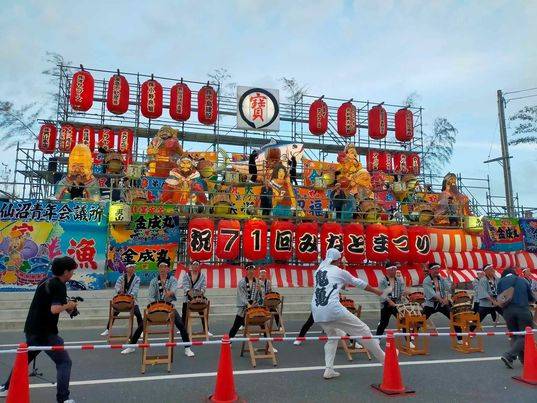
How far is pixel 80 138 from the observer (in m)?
23.5

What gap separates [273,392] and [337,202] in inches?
498

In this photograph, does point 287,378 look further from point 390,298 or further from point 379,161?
point 379,161

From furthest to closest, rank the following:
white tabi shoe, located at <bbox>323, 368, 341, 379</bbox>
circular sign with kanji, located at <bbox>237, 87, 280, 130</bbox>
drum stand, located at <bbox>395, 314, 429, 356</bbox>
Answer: circular sign with kanji, located at <bbox>237, 87, 280, 130</bbox>, drum stand, located at <bbox>395, 314, 429, 356</bbox>, white tabi shoe, located at <bbox>323, 368, 341, 379</bbox>

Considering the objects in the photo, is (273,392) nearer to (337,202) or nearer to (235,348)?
(235,348)

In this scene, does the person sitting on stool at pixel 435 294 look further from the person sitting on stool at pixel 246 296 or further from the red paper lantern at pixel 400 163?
the red paper lantern at pixel 400 163

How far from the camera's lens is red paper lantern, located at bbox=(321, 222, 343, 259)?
50.4 feet

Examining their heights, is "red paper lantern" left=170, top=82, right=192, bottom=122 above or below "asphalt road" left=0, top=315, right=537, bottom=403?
above

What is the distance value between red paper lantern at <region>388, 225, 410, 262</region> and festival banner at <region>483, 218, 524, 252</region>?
499 cm

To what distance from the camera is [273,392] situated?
5.93 meters

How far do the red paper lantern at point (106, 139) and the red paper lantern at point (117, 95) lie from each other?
204cm

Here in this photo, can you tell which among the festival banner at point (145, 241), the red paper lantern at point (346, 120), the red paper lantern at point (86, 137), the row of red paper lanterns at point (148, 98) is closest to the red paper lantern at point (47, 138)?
the red paper lantern at point (86, 137)

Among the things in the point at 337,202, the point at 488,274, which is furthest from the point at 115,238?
the point at 488,274

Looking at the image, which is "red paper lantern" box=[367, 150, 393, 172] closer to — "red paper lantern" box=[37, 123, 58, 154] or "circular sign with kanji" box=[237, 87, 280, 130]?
"circular sign with kanji" box=[237, 87, 280, 130]

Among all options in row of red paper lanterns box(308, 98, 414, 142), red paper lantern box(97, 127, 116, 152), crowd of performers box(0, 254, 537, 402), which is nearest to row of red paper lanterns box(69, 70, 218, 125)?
red paper lantern box(97, 127, 116, 152)
